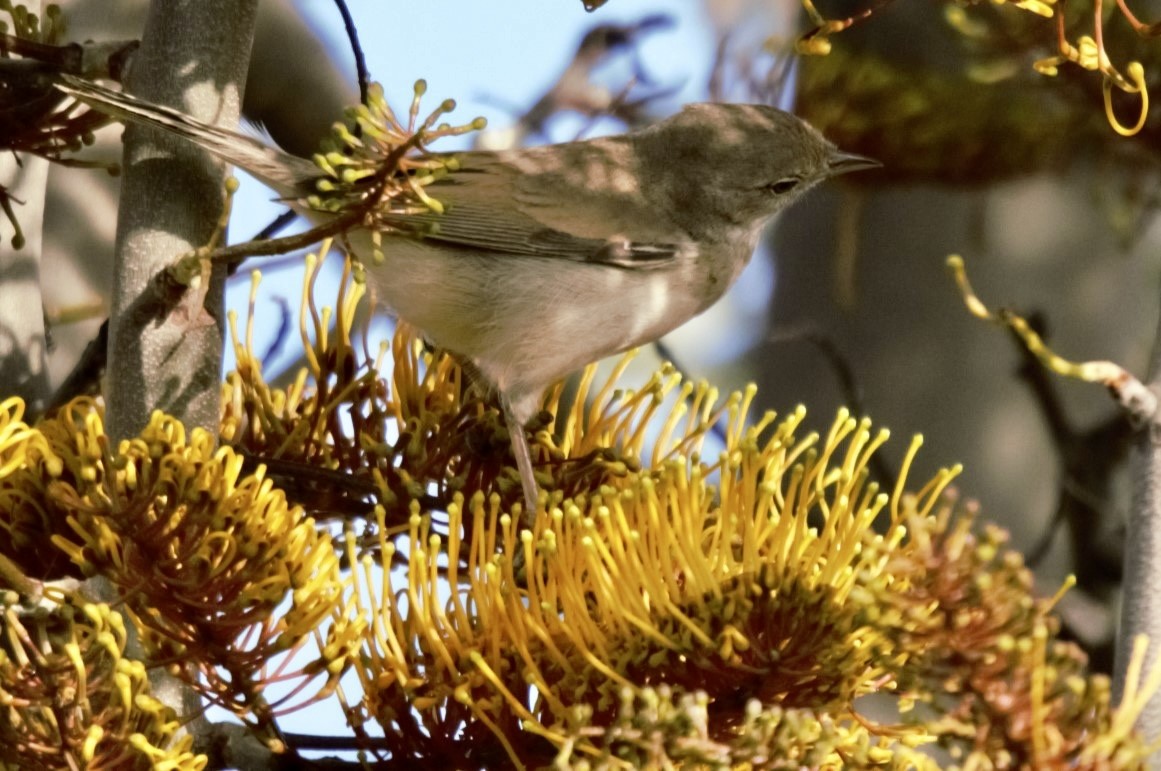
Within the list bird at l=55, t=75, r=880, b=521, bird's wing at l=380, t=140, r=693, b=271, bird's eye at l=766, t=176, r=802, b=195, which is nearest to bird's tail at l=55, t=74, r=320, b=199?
bird at l=55, t=75, r=880, b=521

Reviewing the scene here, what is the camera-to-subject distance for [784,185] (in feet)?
14.1

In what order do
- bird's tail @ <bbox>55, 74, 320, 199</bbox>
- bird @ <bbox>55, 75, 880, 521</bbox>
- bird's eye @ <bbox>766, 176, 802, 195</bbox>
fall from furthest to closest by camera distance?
bird's eye @ <bbox>766, 176, 802, 195</bbox>, bird @ <bbox>55, 75, 880, 521</bbox>, bird's tail @ <bbox>55, 74, 320, 199</bbox>

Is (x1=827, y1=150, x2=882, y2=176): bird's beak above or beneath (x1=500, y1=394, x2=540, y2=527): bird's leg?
above

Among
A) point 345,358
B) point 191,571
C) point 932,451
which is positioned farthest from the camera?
point 932,451

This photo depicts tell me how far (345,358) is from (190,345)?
54 centimetres

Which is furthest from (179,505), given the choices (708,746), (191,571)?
(708,746)

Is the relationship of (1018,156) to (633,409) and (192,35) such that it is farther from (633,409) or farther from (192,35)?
(192,35)

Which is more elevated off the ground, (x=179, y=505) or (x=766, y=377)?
(x=179, y=505)

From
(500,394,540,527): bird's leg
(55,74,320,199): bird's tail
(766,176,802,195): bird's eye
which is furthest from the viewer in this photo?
(766,176,802,195): bird's eye

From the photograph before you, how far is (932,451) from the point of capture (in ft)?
16.0

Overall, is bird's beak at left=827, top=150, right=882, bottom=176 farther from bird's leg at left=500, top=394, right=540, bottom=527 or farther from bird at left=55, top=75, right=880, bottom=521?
bird's leg at left=500, top=394, right=540, bottom=527

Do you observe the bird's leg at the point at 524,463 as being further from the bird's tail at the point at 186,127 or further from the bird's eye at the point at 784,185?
the bird's eye at the point at 784,185

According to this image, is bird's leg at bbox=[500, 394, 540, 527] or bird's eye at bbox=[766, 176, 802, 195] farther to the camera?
bird's eye at bbox=[766, 176, 802, 195]

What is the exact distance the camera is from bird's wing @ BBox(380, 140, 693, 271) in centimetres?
378
